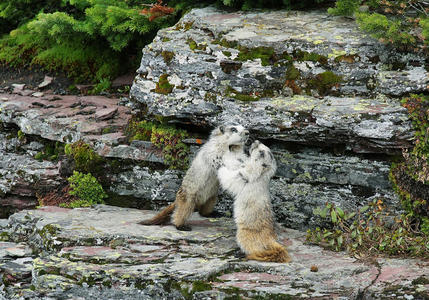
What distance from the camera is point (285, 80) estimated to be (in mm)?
9219

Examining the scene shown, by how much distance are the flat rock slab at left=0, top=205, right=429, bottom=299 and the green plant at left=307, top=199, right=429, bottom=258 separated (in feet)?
0.79

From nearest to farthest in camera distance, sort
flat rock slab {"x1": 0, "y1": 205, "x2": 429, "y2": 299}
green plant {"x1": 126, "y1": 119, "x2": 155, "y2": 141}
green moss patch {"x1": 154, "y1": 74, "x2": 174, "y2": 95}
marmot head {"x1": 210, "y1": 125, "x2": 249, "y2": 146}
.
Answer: flat rock slab {"x1": 0, "y1": 205, "x2": 429, "y2": 299}, marmot head {"x1": 210, "y1": 125, "x2": 249, "y2": 146}, green moss patch {"x1": 154, "y1": 74, "x2": 174, "y2": 95}, green plant {"x1": 126, "y1": 119, "x2": 155, "y2": 141}

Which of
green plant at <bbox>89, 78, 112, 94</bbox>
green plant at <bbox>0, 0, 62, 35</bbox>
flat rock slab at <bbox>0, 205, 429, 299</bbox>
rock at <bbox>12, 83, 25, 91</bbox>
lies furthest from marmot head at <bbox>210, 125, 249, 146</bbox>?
green plant at <bbox>0, 0, 62, 35</bbox>

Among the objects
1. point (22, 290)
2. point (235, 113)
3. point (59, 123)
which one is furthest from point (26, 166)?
point (235, 113)

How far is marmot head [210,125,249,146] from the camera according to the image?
27.6 ft

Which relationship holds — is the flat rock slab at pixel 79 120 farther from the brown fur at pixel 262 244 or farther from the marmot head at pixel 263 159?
the brown fur at pixel 262 244

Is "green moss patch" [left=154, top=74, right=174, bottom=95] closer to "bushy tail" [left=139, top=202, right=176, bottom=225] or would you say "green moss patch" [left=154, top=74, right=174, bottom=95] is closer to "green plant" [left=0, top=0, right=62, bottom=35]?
"bushy tail" [left=139, top=202, right=176, bottom=225]

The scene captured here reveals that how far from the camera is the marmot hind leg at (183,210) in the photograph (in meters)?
8.62

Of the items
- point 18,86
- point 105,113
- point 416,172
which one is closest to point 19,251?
point 105,113

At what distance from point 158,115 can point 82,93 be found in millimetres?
3470

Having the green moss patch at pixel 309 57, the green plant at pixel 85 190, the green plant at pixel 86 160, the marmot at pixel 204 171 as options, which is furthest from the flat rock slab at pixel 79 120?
the green moss patch at pixel 309 57

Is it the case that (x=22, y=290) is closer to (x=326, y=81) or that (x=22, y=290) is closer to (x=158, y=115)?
(x=158, y=115)

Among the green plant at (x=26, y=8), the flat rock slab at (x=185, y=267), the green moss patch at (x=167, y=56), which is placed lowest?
the flat rock slab at (x=185, y=267)

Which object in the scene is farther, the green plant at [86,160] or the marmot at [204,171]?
the green plant at [86,160]
